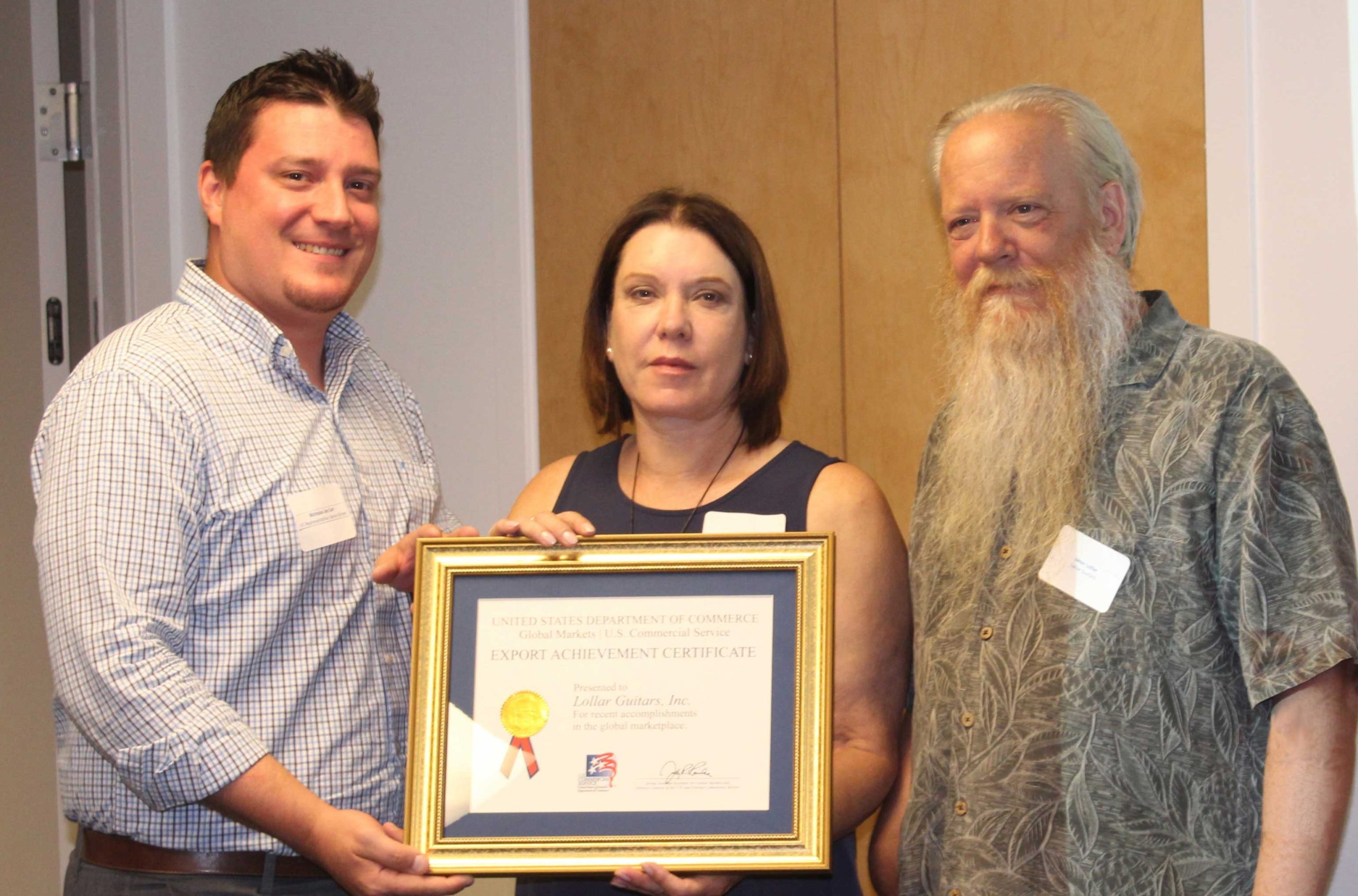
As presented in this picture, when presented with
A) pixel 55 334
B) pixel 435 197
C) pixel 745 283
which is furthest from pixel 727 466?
pixel 55 334

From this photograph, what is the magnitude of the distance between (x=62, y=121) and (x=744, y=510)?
2.45 meters

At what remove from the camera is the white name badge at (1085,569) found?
179 cm

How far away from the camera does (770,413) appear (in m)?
2.32

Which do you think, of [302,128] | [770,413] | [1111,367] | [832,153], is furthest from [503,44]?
[1111,367]

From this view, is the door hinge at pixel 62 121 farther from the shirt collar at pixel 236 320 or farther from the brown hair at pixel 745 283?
the brown hair at pixel 745 283

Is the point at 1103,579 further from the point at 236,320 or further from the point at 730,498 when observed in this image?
the point at 236,320

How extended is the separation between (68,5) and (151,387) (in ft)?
7.02

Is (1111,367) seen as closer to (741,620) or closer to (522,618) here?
(741,620)

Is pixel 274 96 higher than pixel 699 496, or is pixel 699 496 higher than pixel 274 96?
pixel 274 96

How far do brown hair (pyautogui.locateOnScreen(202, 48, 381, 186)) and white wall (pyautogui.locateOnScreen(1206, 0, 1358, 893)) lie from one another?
5.57 ft

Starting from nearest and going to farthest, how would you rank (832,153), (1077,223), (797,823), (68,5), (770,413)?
(797,823) < (1077,223) < (770,413) < (832,153) < (68,5)

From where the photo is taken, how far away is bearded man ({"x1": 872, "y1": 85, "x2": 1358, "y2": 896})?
168cm
